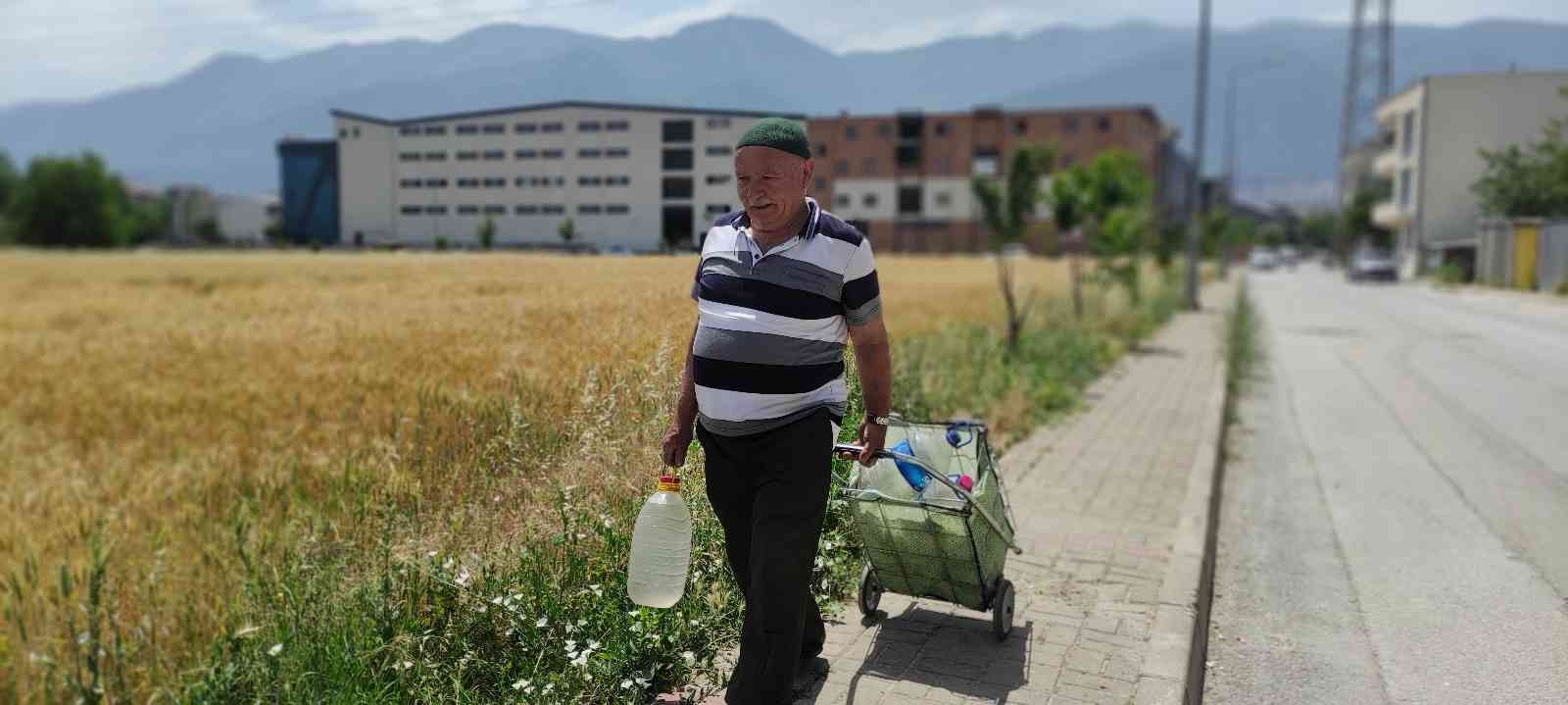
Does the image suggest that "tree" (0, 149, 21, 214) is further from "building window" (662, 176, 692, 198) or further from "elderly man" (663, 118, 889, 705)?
"elderly man" (663, 118, 889, 705)

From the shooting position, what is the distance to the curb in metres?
3.84

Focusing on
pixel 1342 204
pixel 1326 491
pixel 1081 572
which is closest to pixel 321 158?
pixel 1081 572

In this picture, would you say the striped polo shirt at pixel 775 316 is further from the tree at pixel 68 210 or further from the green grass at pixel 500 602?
the tree at pixel 68 210

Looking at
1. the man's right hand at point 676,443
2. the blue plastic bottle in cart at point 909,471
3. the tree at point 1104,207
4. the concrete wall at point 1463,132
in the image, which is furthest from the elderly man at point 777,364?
the concrete wall at point 1463,132

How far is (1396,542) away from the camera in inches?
243

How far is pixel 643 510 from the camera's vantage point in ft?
11.1

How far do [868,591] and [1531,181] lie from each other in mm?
48132

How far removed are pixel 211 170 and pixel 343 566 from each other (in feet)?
45.5

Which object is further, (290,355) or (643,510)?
(290,355)

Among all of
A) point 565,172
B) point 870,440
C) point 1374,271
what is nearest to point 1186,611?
point 870,440

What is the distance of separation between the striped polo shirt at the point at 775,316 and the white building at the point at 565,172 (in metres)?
2.33

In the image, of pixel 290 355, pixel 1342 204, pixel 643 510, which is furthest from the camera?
pixel 1342 204

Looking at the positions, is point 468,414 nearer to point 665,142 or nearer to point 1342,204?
point 665,142

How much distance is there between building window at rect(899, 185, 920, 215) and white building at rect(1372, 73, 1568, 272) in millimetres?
29243
